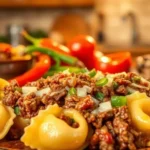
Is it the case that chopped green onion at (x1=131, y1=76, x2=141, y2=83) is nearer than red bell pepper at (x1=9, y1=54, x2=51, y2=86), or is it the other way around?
chopped green onion at (x1=131, y1=76, x2=141, y2=83)

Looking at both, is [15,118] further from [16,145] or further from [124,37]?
[124,37]

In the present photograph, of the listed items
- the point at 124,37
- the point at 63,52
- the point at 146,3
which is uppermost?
the point at 63,52

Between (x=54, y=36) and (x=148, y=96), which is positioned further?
(x=54, y=36)

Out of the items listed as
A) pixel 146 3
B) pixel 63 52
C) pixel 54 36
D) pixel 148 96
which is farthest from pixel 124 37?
pixel 148 96

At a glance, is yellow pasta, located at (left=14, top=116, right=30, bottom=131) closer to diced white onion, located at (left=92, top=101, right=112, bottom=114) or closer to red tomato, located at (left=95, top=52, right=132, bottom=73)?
diced white onion, located at (left=92, top=101, right=112, bottom=114)

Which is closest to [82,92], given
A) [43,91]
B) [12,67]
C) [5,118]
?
[43,91]

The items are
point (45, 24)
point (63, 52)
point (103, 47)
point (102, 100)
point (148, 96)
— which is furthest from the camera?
point (45, 24)

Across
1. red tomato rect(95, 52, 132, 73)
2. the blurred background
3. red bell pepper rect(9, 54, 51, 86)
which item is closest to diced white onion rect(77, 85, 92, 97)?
red bell pepper rect(9, 54, 51, 86)

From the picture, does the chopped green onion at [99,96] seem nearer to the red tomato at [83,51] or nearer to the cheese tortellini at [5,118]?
the cheese tortellini at [5,118]
